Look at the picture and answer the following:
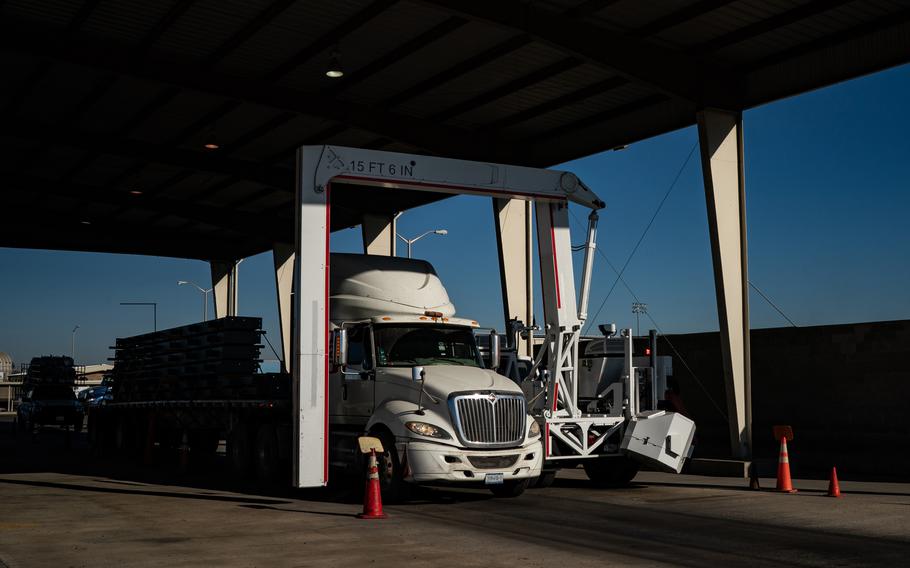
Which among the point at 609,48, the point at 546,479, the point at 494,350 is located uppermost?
the point at 609,48

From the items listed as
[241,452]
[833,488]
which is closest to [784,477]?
[833,488]

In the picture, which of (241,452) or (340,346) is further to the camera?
(241,452)

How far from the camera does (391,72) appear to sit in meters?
25.8

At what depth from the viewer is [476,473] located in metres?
14.5

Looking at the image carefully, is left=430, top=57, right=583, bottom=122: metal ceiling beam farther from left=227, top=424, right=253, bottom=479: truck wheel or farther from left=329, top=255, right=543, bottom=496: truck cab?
left=227, top=424, right=253, bottom=479: truck wheel

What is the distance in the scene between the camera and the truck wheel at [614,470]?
18.5 m

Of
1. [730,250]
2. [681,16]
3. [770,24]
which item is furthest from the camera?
[730,250]

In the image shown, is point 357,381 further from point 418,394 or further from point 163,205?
point 163,205

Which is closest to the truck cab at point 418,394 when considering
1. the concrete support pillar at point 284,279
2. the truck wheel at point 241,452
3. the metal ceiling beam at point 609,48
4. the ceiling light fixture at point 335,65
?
the truck wheel at point 241,452

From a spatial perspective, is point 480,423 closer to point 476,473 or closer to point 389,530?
point 476,473

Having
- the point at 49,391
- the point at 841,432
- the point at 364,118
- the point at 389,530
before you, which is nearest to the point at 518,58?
the point at 364,118

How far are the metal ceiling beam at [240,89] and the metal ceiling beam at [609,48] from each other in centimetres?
798

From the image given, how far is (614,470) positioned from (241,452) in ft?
23.4

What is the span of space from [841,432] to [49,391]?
106 ft
